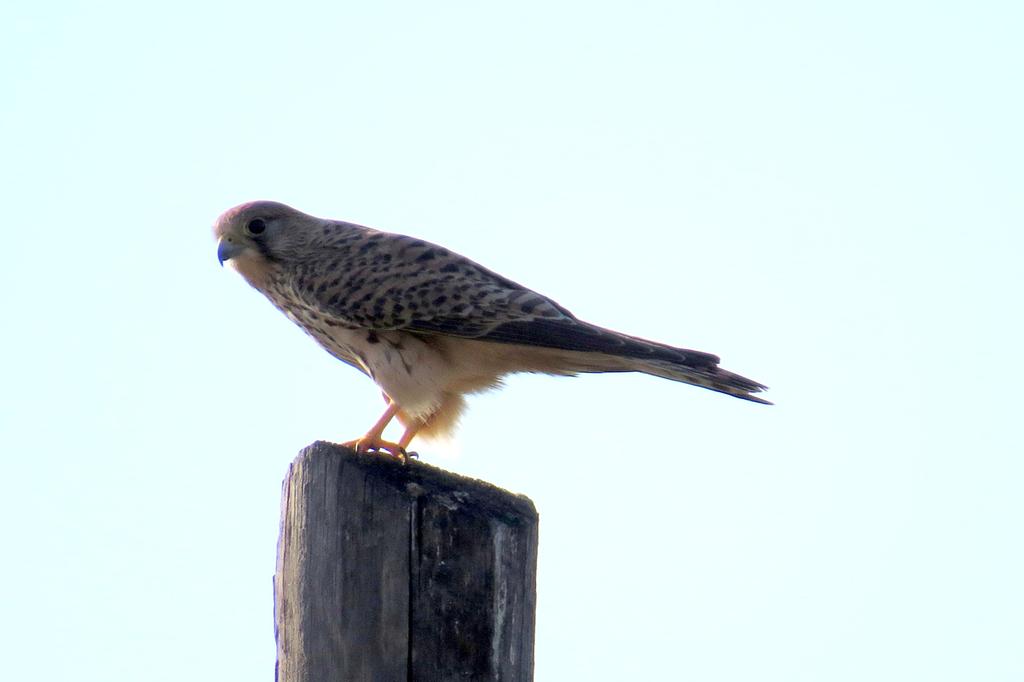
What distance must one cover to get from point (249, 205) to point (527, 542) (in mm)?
3304

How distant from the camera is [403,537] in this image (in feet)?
9.21

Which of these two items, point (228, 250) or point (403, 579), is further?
point (228, 250)

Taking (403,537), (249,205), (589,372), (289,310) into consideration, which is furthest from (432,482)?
(249,205)

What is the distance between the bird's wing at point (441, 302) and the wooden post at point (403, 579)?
1.87 meters

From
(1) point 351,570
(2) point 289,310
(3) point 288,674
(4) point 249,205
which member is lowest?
(3) point 288,674

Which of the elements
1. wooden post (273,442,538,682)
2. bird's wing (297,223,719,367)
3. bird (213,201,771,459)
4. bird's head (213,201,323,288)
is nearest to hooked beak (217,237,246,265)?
bird's head (213,201,323,288)

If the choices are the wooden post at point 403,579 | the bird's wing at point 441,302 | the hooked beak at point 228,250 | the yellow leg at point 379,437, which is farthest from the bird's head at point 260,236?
the wooden post at point 403,579

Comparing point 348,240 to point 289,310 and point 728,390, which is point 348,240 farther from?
point 728,390

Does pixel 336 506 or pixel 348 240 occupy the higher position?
pixel 348 240

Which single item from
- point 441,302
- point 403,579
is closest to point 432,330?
point 441,302

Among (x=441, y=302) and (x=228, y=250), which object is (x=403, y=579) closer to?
(x=441, y=302)

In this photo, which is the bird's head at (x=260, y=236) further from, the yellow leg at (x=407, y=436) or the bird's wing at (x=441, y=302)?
the yellow leg at (x=407, y=436)

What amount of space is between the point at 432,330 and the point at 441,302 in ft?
0.40

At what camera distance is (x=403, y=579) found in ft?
9.02
